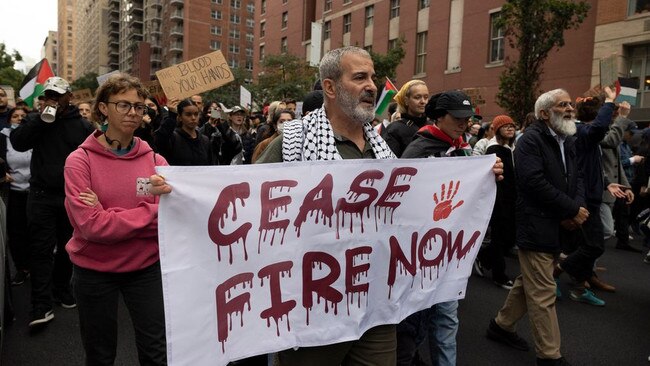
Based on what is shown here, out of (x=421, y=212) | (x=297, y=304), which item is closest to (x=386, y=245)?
(x=421, y=212)

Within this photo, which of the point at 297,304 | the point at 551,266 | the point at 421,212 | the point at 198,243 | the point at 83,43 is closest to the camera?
the point at 198,243

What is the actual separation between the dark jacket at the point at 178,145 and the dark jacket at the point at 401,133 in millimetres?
2082

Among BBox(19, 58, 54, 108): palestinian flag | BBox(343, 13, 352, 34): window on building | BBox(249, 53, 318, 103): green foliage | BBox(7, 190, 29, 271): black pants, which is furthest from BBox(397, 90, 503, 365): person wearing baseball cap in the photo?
BBox(343, 13, 352, 34): window on building

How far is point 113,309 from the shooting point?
2.67 meters

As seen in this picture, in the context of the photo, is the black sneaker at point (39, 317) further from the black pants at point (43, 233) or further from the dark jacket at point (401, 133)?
the dark jacket at point (401, 133)

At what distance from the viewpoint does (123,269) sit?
2580 millimetres

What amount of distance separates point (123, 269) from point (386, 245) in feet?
4.57

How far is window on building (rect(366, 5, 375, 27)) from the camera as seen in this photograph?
34000mm

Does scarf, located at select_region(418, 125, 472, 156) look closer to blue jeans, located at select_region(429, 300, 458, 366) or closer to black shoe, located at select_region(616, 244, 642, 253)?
blue jeans, located at select_region(429, 300, 458, 366)

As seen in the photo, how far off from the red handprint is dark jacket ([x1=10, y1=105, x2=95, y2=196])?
10.6 feet

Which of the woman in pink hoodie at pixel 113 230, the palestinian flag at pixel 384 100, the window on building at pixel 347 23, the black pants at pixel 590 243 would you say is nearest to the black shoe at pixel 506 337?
the black pants at pixel 590 243

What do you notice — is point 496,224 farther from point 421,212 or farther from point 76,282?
point 76,282

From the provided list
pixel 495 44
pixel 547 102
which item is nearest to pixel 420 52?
pixel 495 44

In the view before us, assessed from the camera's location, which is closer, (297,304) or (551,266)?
(297,304)
